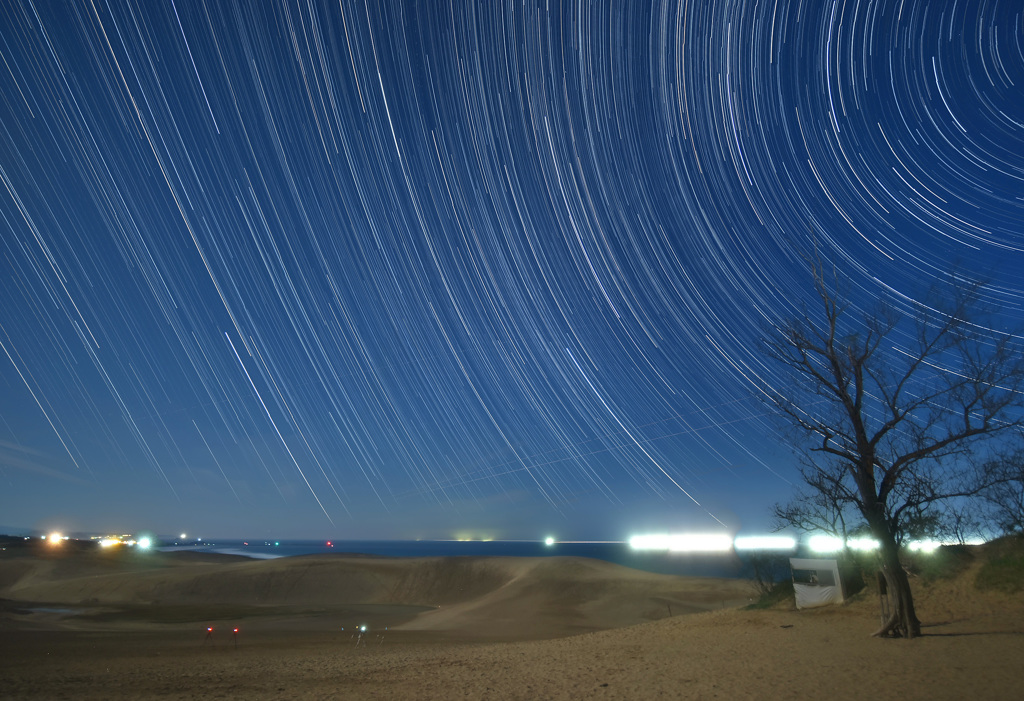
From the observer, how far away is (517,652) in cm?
1809

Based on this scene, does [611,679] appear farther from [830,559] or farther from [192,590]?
[192,590]

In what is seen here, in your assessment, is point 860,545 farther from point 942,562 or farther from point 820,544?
point 820,544

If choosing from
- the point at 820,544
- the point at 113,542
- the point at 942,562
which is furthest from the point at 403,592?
the point at 113,542

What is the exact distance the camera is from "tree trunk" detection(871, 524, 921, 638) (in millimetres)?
15148

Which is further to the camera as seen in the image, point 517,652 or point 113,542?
point 113,542

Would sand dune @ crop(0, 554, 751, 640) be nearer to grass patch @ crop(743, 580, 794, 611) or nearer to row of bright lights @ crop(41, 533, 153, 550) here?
grass patch @ crop(743, 580, 794, 611)

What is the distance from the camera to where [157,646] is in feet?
70.6

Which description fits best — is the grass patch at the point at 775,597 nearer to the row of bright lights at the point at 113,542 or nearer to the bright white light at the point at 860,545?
the bright white light at the point at 860,545

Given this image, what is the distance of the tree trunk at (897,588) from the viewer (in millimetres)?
15148

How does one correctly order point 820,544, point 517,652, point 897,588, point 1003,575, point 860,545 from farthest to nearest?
point 820,544, point 860,545, point 1003,575, point 517,652, point 897,588

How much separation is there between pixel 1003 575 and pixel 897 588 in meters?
7.77

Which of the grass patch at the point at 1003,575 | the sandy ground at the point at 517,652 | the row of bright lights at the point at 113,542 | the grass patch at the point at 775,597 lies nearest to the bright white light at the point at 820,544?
the grass patch at the point at 775,597

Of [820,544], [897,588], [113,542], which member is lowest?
[113,542]

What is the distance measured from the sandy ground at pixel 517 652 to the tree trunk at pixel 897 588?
0.71 meters
